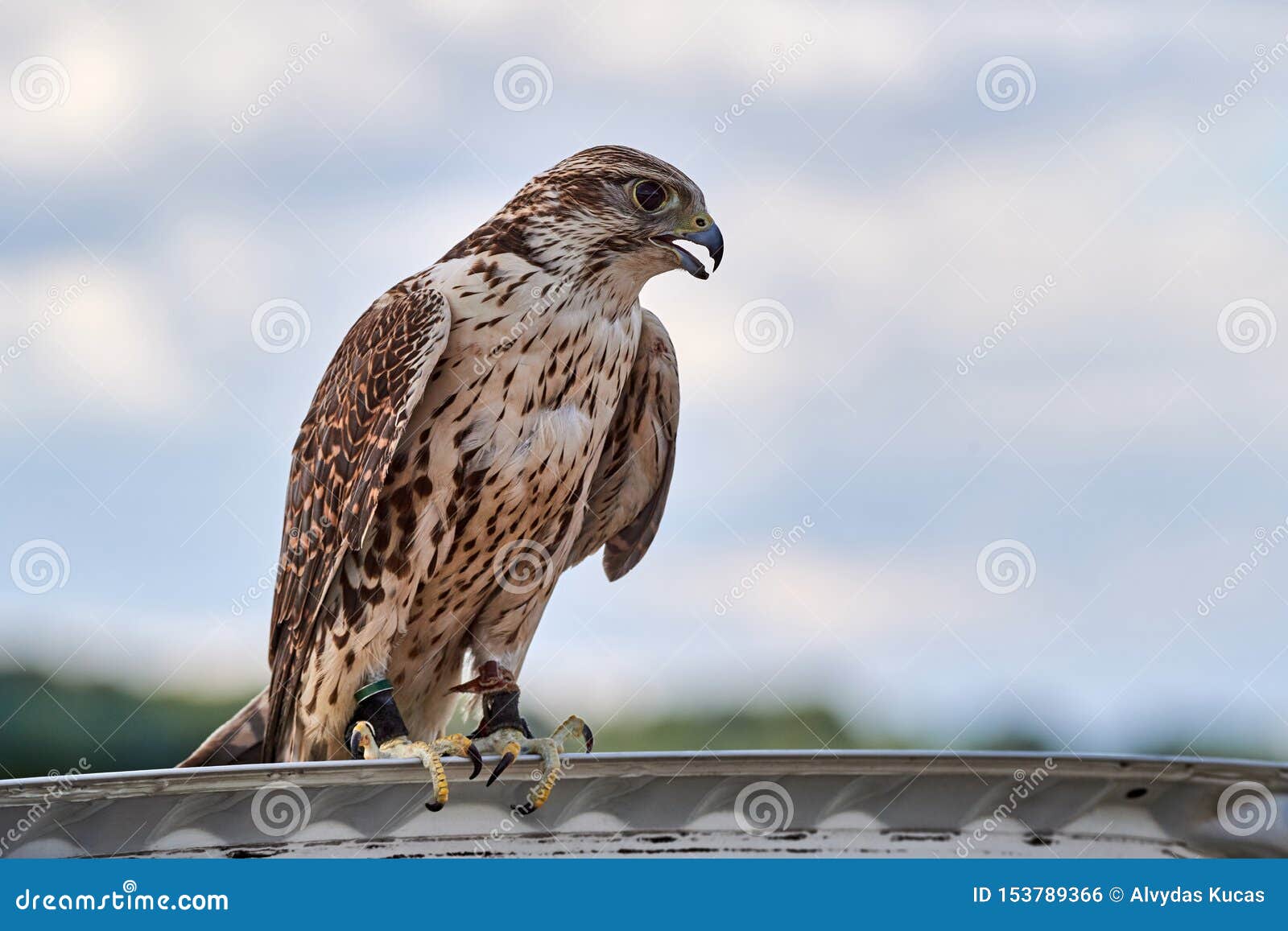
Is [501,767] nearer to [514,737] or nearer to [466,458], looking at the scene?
[514,737]

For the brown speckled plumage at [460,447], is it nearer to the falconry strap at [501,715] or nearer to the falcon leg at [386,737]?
the falcon leg at [386,737]

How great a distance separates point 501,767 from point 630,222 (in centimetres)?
193

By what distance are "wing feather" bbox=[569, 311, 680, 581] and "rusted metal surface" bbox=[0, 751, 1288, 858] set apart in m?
2.30

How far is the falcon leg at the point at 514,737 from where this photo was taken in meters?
3.59

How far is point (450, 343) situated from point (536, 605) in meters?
1.09

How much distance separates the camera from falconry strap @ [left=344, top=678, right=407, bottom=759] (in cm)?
454

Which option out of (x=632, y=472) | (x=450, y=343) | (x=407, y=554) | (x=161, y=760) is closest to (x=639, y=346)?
(x=632, y=472)

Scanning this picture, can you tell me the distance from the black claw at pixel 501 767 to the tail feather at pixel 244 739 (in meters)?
1.34

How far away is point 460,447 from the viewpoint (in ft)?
14.8

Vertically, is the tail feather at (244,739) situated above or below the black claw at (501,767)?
above

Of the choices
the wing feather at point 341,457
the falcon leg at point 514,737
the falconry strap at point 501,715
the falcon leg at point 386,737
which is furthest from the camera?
the falconry strap at point 501,715

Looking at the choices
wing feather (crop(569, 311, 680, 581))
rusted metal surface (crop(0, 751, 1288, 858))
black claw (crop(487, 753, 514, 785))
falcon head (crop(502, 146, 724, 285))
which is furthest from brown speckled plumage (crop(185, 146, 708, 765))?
rusted metal surface (crop(0, 751, 1288, 858))

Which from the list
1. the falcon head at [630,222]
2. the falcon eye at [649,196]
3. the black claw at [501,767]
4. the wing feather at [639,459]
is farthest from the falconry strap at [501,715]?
the falcon eye at [649,196]

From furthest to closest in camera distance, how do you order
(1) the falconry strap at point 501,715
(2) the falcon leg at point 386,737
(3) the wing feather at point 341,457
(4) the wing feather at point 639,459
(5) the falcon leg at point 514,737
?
1. (4) the wing feather at point 639,459
2. (1) the falconry strap at point 501,715
3. (3) the wing feather at point 341,457
4. (2) the falcon leg at point 386,737
5. (5) the falcon leg at point 514,737
